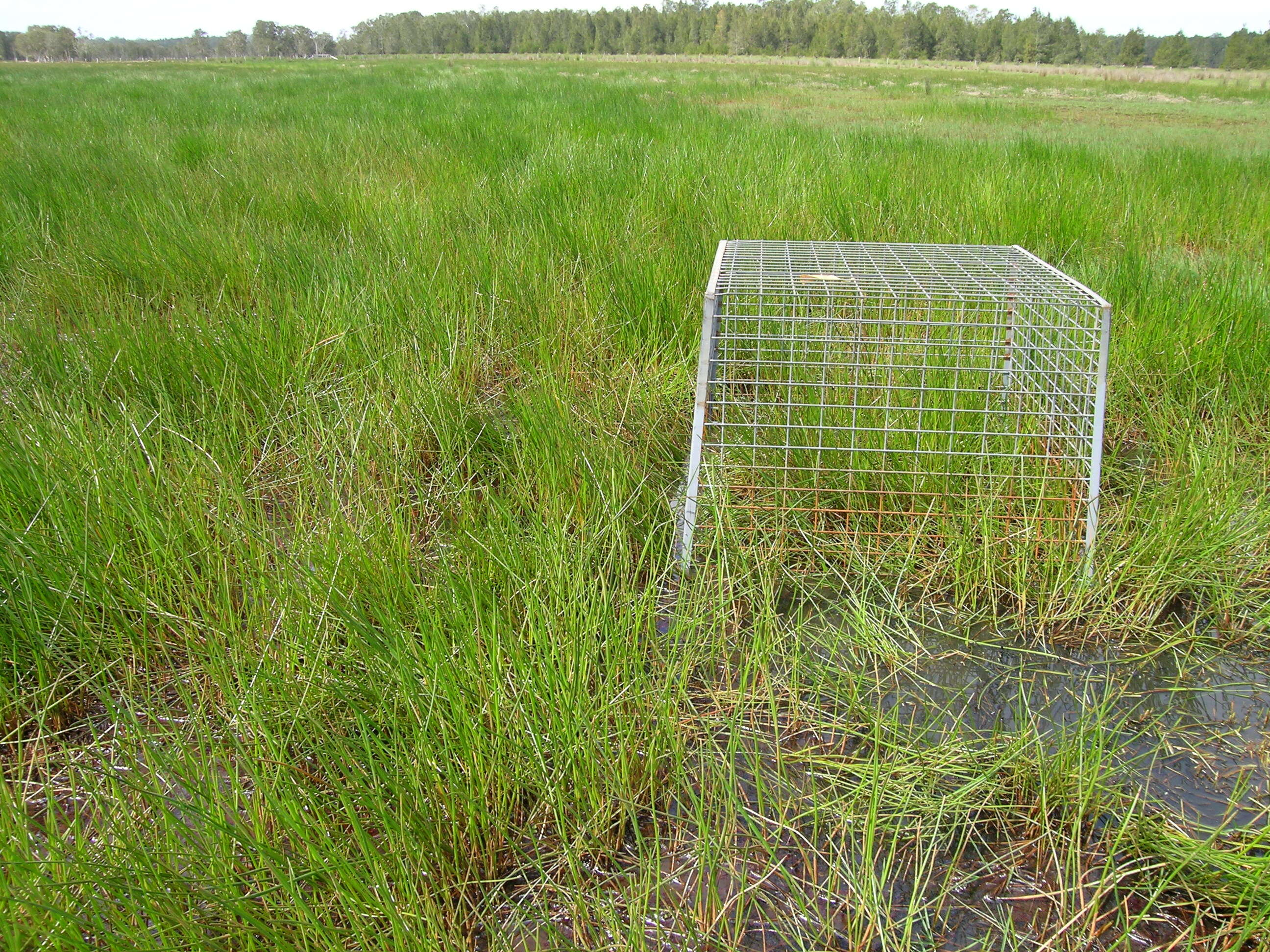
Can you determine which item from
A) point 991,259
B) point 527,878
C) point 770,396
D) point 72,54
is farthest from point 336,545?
point 72,54

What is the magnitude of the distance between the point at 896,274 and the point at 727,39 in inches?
3237

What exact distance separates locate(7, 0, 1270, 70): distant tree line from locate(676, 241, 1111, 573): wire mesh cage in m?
60.9

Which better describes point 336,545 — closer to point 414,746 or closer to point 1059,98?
point 414,746

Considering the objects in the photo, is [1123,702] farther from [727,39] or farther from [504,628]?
[727,39]

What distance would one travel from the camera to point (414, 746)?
117cm

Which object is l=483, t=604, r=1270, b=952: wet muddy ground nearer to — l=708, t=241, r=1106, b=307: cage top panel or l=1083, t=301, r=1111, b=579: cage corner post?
l=1083, t=301, r=1111, b=579: cage corner post

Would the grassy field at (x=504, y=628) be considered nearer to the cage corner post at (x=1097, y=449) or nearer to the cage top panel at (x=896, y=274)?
the cage corner post at (x=1097, y=449)

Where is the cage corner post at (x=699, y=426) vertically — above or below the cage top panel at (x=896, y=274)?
below

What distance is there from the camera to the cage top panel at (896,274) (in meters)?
1.85

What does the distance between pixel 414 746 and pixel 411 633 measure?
0.16 m

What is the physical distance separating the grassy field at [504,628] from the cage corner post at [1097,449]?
2.5 inches

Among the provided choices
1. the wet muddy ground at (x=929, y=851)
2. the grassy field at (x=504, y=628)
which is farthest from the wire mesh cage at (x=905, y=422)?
the wet muddy ground at (x=929, y=851)

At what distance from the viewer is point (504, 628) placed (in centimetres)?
137

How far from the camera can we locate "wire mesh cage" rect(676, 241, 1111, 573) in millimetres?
1750
